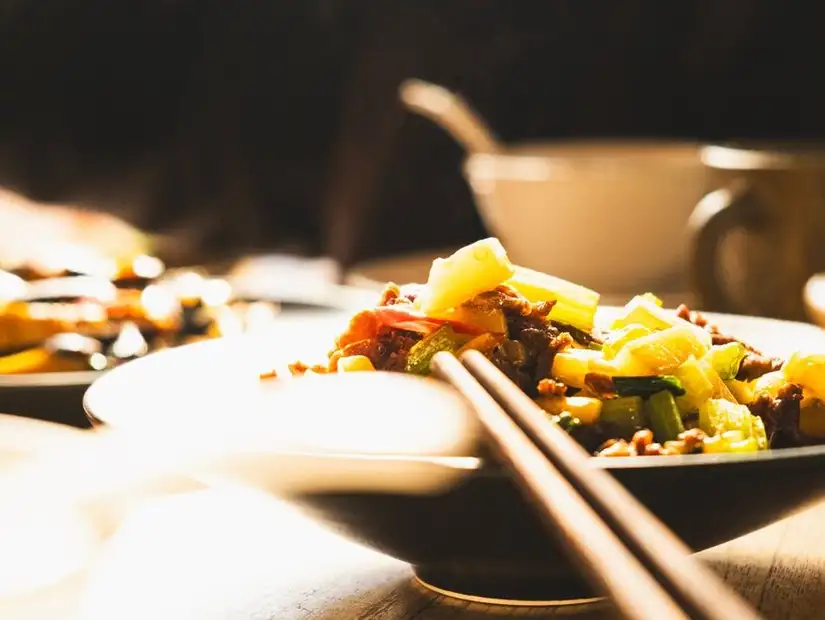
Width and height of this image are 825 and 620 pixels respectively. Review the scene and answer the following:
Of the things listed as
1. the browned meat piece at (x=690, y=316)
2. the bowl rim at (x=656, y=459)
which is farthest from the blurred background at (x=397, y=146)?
Result: the bowl rim at (x=656, y=459)

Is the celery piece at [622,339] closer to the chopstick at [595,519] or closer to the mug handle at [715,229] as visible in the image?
the chopstick at [595,519]

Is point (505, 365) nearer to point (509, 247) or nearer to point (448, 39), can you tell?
point (509, 247)

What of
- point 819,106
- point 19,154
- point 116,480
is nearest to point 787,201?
point 116,480

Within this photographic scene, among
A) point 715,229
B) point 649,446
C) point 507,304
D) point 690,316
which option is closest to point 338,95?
point 715,229

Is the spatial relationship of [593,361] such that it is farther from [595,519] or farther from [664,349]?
[595,519]

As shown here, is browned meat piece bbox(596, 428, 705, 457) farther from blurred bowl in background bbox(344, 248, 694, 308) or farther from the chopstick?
blurred bowl in background bbox(344, 248, 694, 308)

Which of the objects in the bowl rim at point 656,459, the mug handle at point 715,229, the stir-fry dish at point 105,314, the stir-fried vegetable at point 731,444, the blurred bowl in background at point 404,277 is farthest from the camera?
the blurred bowl in background at point 404,277
